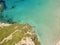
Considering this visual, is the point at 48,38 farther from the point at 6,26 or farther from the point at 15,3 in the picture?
the point at 15,3

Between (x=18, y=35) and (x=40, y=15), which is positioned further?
(x=40, y=15)

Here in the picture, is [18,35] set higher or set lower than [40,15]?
lower

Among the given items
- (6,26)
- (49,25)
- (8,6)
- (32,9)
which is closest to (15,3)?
(8,6)

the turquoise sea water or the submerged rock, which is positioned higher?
the turquoise sea water

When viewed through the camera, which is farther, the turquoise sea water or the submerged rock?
the turquoise sea water
